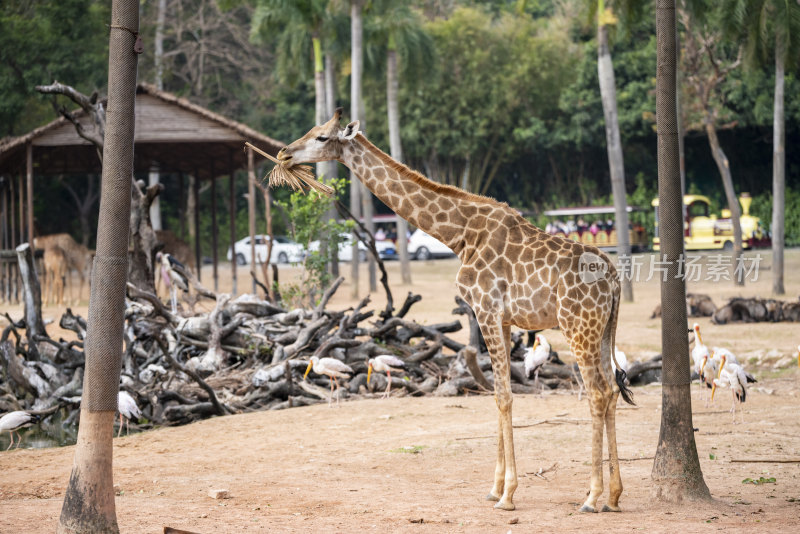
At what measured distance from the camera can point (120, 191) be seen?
5.76 metres

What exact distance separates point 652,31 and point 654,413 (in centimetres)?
3569

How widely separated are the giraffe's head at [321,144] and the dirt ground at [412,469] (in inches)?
107

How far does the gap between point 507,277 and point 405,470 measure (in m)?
2.28

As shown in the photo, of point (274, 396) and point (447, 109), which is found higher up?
point (447, 109)

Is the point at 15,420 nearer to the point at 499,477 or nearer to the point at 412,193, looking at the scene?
the point at 412,193

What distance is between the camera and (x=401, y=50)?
33.0m

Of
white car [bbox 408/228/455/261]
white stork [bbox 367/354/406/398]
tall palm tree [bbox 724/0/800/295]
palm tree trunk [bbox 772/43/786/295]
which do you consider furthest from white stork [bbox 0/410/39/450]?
white car [bbox 408/228/455/261]

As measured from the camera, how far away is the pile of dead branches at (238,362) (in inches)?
480

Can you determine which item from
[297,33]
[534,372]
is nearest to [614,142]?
[297,33]

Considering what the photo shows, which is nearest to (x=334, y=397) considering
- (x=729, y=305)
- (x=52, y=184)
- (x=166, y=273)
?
(x=166, y=273)

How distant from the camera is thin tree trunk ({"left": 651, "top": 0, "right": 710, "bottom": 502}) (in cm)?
694

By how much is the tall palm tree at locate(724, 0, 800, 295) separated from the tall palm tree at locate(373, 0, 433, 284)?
11.9m

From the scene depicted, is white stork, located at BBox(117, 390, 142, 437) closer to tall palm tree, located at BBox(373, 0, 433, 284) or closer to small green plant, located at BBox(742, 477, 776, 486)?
small green plant, located at BBox(742, 477, 776, 486)

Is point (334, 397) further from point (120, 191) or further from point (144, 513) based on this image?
point (120, 191)
